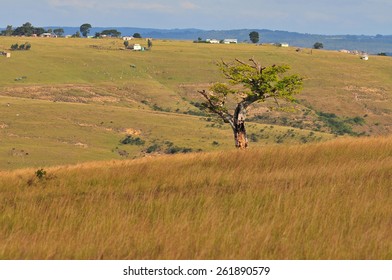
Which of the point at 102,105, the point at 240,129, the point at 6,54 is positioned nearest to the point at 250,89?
the point at 240,129

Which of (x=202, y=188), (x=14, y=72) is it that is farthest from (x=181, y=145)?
(x=202, y=188)

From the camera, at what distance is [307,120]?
132125 millimetres

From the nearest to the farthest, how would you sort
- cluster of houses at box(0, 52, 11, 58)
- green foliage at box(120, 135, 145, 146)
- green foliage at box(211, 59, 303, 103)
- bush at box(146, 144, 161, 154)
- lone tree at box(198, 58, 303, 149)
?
lone tree at box(198, 58, 303, 149) → green foliage at box(211, 59, 303, 103) → bush at box(146, 144, 161, 154) → green foliage at box(120, 135, 145, 146) → cluster of houses at box(0, 52, 11, 58)

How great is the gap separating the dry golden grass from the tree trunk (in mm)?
12524

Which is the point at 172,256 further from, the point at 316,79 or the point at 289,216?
the point at 316,79

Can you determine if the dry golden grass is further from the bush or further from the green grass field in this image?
the bush

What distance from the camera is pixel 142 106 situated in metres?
142

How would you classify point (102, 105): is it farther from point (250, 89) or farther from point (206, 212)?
point (206, 212)

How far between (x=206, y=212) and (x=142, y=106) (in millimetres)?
131618

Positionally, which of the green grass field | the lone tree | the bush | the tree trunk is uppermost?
the lone tree

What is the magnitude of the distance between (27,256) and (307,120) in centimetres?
12542

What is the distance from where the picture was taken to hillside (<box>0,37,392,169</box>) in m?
95.5

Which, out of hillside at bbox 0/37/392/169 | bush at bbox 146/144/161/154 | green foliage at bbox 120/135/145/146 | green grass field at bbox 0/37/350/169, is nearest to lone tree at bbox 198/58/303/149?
hillside at bbox 0/37/392/169

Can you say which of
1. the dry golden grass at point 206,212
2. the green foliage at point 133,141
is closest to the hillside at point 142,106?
the green foliage at point 133,141
